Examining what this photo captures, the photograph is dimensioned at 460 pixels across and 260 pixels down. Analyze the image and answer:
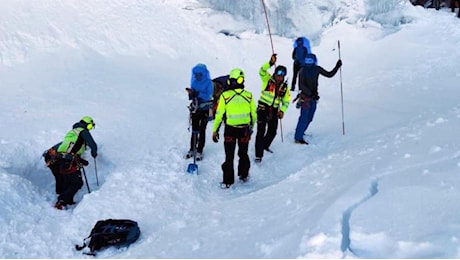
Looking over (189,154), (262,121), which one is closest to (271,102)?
(262,121)

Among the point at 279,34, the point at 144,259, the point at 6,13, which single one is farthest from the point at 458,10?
→ the point at 144,259

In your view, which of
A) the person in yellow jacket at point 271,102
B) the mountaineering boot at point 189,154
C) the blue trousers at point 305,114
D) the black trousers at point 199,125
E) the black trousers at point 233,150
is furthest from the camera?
the blue trousers at point 305,114

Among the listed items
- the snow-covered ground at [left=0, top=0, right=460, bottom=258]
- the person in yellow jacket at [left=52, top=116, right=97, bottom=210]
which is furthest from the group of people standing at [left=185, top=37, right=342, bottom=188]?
the person in yellow jacket at [left=52, top=116, right=97, bottom=210]

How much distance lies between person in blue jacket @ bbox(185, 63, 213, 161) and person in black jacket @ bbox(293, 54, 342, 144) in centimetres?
172

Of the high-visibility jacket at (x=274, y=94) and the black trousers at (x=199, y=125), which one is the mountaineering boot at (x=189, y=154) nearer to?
the black trousers at (x=199, y=125)

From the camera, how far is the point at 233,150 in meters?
7.29

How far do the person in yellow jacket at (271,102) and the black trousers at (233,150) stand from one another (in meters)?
0.77

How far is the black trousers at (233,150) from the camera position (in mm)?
7184

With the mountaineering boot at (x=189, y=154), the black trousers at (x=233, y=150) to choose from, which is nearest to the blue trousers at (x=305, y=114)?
the black trousers at (x=233, y=150)

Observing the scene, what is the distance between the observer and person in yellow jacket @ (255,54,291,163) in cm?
795

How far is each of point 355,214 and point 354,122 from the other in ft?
18.7

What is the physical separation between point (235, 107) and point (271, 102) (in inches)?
49.0

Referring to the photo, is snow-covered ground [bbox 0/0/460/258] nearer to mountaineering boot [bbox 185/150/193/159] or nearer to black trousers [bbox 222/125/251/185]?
mountaineering boot [bbox 185/150/193/159]

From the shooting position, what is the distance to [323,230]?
4312mm
